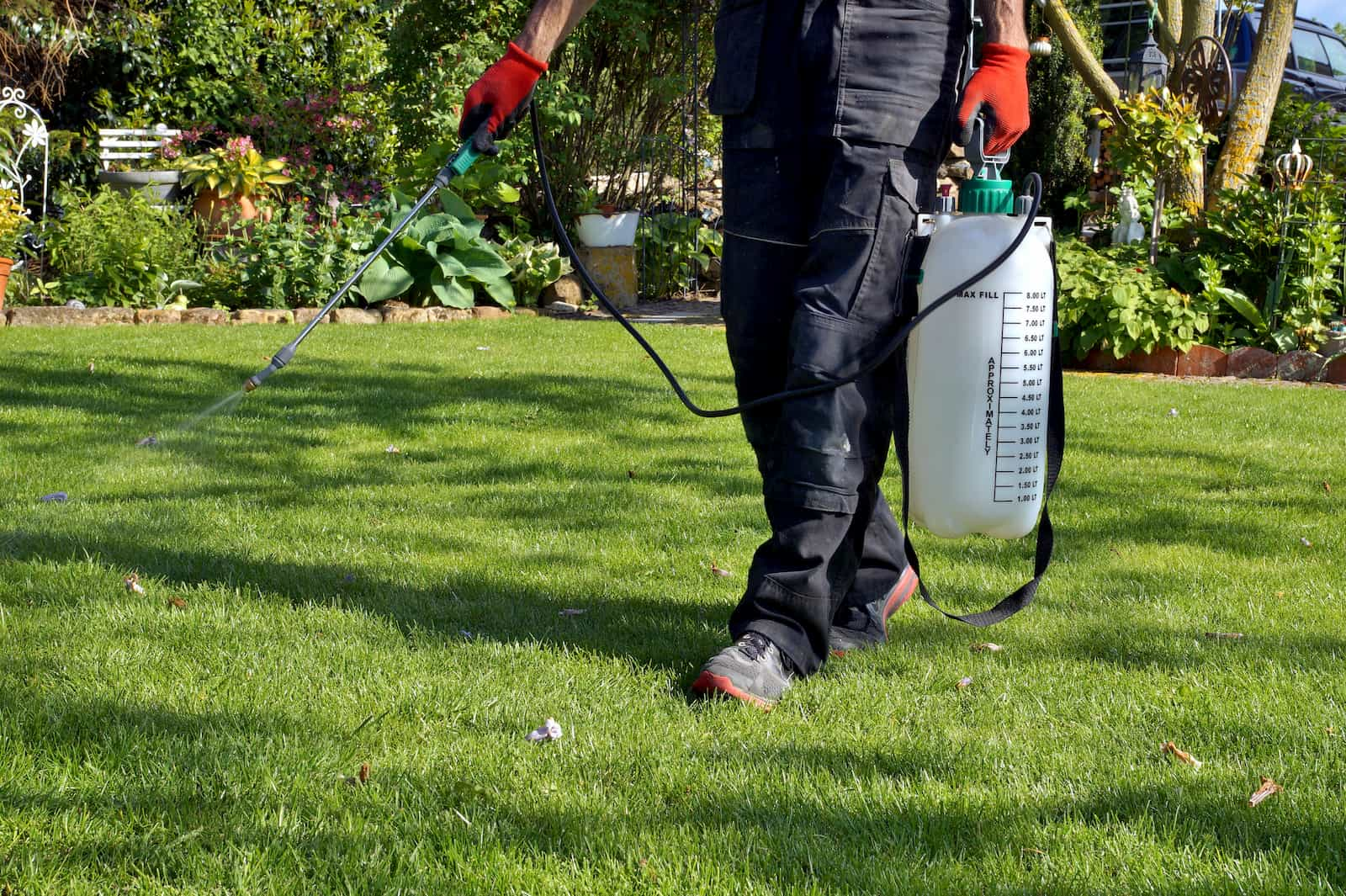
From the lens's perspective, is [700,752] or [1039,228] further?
[1039,228]

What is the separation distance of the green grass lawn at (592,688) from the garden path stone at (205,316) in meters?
3.41

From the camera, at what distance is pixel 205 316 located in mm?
7996

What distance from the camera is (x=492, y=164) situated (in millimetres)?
9539

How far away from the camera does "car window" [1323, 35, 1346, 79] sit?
15883 millimetres

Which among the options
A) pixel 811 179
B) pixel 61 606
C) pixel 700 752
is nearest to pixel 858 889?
pixel 700 752

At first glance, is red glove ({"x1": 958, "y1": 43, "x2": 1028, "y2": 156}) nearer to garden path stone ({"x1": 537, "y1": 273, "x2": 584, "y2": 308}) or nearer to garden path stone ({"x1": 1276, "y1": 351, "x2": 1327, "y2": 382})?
garden path stone ({"x1": 1276, "y1": 351, "x2": 1327, "y2": 382})

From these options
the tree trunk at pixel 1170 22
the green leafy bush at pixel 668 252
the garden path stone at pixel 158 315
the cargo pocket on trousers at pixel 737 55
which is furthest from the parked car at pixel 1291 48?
the cargo pocket on trousers at pixel 737 55

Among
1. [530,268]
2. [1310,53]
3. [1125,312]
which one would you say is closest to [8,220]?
[530,268]

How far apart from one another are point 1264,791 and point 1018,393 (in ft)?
2.45

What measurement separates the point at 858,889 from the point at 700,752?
0.48 metres

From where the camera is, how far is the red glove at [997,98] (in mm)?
2277

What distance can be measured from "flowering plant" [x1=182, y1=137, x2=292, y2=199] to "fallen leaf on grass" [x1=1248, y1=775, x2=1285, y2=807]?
30.1 ft

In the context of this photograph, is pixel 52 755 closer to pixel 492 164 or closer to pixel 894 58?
pixel 894 58

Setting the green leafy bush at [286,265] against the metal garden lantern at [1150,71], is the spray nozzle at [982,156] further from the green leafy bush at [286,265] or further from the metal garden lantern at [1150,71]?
the metal garden lantern at [1150,71]
